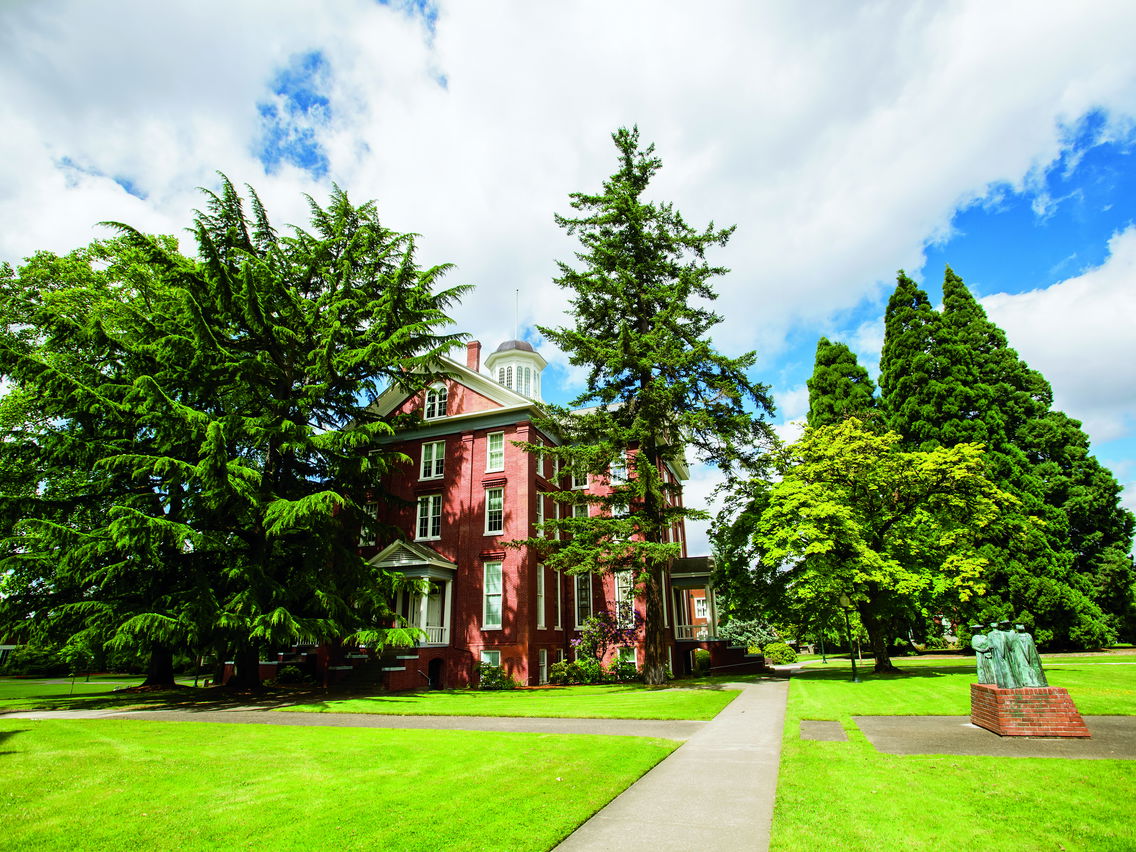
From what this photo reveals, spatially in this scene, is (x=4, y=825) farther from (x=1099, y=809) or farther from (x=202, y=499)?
(x=202, y=499)

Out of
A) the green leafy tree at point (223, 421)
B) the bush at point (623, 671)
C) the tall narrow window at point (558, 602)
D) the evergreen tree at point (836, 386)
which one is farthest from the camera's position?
the evergreen tree at point (836, 386)

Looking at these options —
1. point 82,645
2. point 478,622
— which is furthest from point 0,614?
point 478,622

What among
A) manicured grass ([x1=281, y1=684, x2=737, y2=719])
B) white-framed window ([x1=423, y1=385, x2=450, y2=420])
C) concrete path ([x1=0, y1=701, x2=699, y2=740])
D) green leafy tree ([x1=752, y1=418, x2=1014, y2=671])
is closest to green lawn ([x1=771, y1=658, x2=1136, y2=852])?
concrete path ([x1=0, y1=701, x2=699, y2=740])

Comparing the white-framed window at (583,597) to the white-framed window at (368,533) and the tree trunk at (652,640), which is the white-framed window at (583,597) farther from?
the white-framed window at (368,533)

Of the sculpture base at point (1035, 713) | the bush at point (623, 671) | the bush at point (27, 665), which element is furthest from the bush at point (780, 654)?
the bush at point (27, 665)

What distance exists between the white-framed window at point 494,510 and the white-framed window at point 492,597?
161 cm

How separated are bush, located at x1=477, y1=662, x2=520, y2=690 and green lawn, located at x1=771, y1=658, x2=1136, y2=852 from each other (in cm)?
1555

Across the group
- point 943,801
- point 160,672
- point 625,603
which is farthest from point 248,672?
point 943,801

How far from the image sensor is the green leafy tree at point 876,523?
21.9m

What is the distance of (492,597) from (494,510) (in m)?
3.95

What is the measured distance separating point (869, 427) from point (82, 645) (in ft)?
116

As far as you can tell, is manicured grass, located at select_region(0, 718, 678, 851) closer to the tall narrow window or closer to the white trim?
the tall narrow window

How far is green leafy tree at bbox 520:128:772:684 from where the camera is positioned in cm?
2133

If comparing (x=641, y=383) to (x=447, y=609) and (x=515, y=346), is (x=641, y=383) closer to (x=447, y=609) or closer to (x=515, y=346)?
(x=447, y=609)
